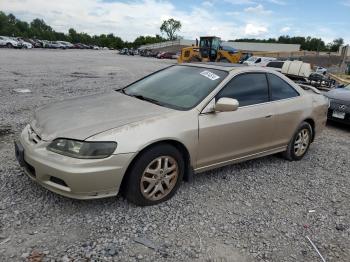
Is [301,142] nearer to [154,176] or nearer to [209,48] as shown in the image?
[154,176]

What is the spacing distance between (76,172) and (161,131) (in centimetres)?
91

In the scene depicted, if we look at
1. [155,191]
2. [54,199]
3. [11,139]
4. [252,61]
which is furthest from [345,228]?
[252,61]

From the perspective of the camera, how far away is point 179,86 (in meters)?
4.47

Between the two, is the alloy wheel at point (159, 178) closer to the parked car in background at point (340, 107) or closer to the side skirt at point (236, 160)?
the side skirt at point (236, 160)

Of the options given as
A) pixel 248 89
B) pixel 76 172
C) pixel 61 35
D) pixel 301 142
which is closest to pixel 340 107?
pixel 301 142

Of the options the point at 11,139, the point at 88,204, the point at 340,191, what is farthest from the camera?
the point at 11,139

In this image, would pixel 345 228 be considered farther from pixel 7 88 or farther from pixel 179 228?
pixel 7 88

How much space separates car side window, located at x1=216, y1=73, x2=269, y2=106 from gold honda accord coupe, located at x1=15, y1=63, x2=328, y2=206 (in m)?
0.01

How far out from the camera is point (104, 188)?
3338 mm

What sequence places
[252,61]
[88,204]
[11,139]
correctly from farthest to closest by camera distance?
[252,61] < [11,139] < [88,204]

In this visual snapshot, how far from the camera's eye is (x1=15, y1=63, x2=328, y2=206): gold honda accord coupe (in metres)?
3.29

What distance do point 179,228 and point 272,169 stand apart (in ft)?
7.25

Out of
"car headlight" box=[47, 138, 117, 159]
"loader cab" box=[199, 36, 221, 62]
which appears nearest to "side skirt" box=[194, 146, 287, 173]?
"car headlight" box=[47, 138, 117, 159]

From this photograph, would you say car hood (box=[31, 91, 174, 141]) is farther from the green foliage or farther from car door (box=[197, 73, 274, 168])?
the green foliage
